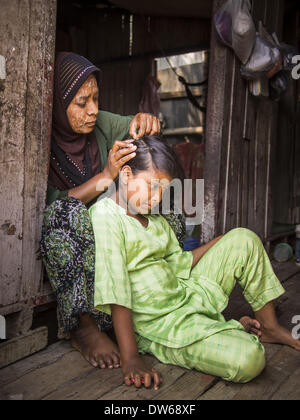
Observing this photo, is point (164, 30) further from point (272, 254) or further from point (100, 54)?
point (272, 254)

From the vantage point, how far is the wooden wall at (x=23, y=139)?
5.56ft

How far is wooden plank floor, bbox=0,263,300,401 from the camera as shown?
1538 mm


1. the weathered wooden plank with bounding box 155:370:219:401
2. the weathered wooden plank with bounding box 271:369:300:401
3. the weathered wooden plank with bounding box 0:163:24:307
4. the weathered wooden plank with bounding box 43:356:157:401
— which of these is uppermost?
the weathered wooden plank with bounding box 0:163:24:307

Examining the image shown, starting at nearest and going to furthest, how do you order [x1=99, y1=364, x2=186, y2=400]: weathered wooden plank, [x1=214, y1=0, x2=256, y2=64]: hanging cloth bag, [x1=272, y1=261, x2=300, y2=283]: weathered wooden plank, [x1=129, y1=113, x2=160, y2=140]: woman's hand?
[x1=99, y1=364, x2=186, y2=400]: weathered wooden plank → [x1=129, y1=113, x2=160, y2=140]: woman's hand → [x1=214, y1=0, x2=256, y2=64]: hanging cloth bag → [x1=272, y1=261, x2=300, y2=283]: weathered wooden plank

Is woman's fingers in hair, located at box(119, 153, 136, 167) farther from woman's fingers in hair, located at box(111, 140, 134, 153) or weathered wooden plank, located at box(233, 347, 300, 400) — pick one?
weathered wooden plank, located at box(233, 347, 300, 400)

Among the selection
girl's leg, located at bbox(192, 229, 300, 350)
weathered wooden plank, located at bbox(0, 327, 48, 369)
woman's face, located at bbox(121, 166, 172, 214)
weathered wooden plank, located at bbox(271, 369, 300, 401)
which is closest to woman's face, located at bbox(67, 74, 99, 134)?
woman's face, located at bbox(121, 166, 172, 214)

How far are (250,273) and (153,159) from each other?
0.71 m

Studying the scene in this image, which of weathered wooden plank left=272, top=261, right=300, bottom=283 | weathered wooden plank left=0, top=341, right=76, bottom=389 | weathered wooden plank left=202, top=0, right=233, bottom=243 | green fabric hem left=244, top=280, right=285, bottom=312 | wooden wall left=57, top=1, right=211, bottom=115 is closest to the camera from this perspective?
weathered wooden plank left=0, top=341, right=76, bottom=389

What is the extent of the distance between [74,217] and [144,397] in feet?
2.53

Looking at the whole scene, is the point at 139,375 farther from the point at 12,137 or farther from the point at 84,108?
the point at 84,108

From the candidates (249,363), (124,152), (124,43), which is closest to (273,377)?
(249,363)

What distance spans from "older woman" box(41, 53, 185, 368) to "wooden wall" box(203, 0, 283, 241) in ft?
3.53

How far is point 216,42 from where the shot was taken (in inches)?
123

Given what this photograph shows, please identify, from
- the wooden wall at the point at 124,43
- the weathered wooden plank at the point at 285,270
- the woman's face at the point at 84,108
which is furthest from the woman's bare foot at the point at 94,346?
the wooden wall at the point at 124,43
